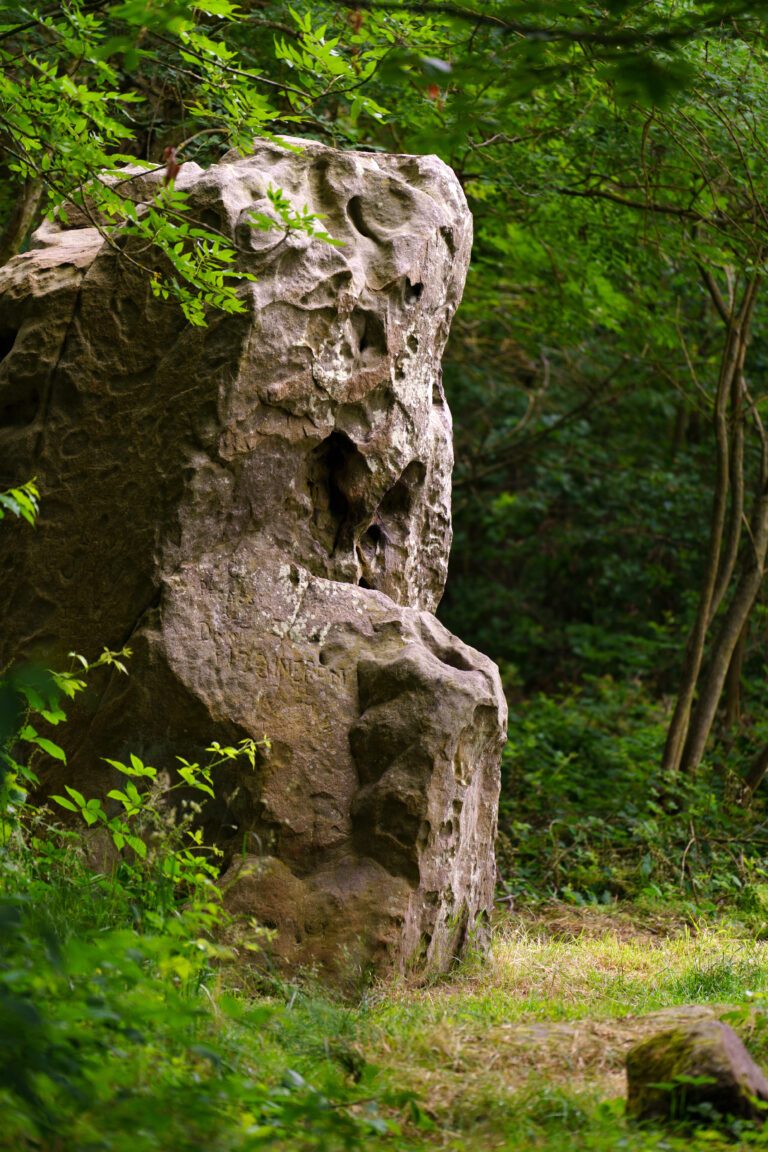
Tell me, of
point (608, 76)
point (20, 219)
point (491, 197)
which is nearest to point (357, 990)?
point (608, 76)

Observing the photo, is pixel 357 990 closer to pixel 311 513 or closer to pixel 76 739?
pixel 76 739

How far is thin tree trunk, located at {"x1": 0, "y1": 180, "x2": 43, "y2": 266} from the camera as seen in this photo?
6.47 metres

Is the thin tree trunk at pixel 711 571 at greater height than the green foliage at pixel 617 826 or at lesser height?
greater

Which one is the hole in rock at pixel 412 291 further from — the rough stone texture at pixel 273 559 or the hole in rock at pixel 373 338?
the hole in rock at pixel 373 338

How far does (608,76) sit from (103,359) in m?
2.68

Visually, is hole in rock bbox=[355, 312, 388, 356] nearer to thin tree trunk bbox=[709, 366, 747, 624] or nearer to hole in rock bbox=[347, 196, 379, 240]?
hole in rock bbox=[347, 196, 379, 240]

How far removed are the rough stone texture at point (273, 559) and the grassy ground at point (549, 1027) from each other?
1.15 feet

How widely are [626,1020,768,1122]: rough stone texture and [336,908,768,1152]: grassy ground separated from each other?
0.07m

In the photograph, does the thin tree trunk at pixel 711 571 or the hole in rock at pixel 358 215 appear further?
the thin tree trunk at pixel 711 571

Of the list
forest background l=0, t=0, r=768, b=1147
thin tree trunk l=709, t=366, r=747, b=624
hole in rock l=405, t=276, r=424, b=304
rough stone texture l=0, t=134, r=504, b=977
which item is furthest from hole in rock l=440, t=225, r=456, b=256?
thin tree trunk l=709, t=366, r=747, b=624

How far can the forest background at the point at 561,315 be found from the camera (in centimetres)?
419

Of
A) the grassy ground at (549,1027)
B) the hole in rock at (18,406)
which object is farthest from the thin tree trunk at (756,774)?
the hole in rock at (18,406)

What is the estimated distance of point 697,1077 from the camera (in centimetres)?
320

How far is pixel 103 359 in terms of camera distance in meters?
5.03
